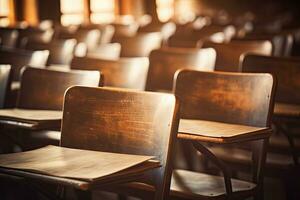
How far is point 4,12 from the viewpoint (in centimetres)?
1080

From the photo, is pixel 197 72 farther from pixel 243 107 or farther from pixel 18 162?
pixel 18 162

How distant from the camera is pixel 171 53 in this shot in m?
4.42

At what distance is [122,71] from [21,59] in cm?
82

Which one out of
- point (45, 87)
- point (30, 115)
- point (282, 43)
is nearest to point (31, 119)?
point (30, 115)

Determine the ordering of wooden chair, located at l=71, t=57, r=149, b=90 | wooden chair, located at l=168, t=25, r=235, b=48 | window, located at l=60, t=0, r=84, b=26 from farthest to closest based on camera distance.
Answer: window, located at l=60, t=0, r=84, b=26 < wooden chair, located at l=168, t=25, r=235, b=48 < wooden chair, located at l=71, t=57, r=149, b=90

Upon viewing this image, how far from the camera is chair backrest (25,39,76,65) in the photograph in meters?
5.46

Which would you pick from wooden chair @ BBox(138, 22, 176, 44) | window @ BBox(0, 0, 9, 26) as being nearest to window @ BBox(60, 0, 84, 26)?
window @ BBox(0, 0, 9, 26)

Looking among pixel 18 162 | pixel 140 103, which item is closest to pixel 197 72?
pixel 140 103

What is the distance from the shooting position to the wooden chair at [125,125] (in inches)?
95.9

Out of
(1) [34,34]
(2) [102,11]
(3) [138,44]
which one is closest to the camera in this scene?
(3) [138,44]

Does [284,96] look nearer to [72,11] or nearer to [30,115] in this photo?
[30,115]

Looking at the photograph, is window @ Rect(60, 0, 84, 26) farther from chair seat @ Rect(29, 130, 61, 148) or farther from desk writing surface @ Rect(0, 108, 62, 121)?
desk writing surface @ Rect(0, 108, 62, 121)

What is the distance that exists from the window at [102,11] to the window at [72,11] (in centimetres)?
36

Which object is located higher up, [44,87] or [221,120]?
[44,87]
